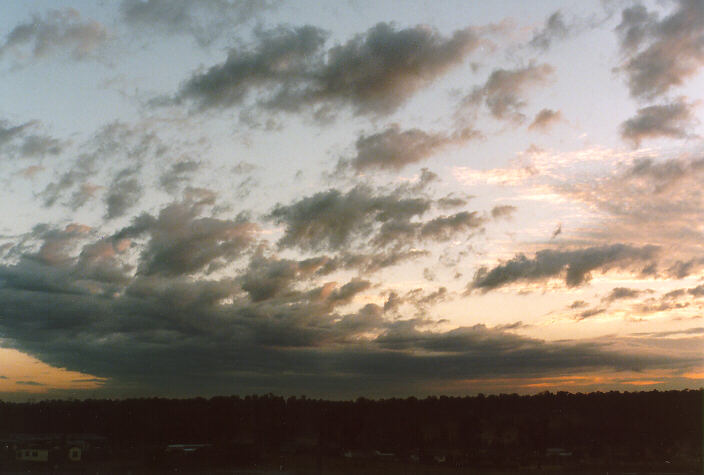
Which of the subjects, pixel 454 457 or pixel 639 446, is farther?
pixel 639 446

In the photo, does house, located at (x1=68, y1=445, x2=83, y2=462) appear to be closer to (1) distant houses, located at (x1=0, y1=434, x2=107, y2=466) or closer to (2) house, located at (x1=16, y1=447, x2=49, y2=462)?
(1) distant houses, located at (x1=0, y1=434, x2=107, y2=466)

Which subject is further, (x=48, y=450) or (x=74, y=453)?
(x=74, y=453)

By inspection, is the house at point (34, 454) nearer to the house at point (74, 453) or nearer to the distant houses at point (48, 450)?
Result: the distant houses at point (48, 450)

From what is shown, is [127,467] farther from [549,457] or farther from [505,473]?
[549,457]

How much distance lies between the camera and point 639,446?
605 ft

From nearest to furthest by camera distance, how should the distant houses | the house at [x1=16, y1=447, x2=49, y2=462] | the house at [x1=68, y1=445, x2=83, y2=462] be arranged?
the distant houses
the house at [x1=16, y1=447, x2=49, y2=462]
the house at [x1=68, y1=445, x2=83, y2=462]

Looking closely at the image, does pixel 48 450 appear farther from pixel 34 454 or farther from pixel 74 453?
pixel 74 453

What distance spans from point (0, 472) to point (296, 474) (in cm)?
5243

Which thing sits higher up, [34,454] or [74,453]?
[34,454]

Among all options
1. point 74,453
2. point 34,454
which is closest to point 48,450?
point 34,454

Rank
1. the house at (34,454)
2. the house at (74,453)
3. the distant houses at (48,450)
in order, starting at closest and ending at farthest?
1. the distant houses at (48,450)
2. the house at (34,454)
3. the house at (74,453)

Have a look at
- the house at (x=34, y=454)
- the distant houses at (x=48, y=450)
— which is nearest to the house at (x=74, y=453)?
the distant houses at (x=48, y=450)

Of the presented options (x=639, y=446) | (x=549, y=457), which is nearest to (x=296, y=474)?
(x=549, y=457)

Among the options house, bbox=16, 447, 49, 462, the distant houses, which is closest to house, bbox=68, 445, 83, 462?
the distant houses
